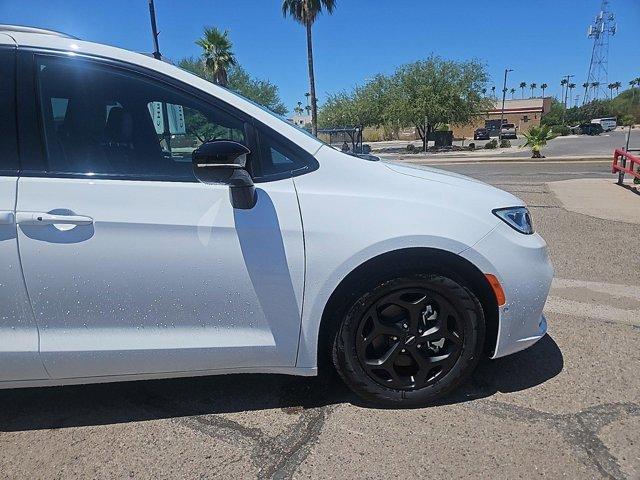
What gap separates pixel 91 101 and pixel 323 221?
1.27m

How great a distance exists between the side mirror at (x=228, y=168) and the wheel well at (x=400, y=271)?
0.63 meters

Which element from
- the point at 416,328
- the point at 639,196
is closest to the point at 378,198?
the point at 416,328

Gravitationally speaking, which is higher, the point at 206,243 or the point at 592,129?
the point at 592,129

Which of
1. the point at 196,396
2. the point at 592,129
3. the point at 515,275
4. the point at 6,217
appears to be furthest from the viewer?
the point at 592,129

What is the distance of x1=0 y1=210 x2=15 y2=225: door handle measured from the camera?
5.60 ft

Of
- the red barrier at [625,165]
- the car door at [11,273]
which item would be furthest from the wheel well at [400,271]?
the red barrier at [625,165]

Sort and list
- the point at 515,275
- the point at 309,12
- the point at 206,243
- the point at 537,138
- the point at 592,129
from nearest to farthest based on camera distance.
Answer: the point at 206,243
the point at 515,275
the point at 537,138
the point at 309,12
the point at 592,129

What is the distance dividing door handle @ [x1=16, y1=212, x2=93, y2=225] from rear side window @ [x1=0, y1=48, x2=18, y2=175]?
228 mm

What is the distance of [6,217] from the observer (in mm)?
1711

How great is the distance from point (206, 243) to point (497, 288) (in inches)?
58.9

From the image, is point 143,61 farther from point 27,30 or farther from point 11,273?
point 11,273

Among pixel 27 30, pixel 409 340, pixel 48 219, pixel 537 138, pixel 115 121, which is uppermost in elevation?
pixel 27 30

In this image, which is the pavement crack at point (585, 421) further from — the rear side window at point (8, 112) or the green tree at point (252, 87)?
the green tree at point (252, 87)

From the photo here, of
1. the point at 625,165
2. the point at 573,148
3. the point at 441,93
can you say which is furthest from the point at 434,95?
the point at 625,165
